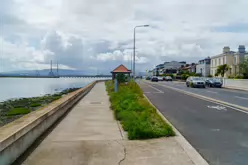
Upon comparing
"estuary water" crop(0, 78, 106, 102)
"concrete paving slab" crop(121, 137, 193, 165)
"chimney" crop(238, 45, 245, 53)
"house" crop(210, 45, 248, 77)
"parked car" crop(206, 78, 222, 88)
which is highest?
"chimney" crop(238, 45, 245, 53)

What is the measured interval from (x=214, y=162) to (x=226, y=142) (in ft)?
6.66

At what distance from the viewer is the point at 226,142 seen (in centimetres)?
809

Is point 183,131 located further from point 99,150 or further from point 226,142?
point 99,150

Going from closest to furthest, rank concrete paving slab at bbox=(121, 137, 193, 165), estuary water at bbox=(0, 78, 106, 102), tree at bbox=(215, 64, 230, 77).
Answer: concrete paving slab at bbox=(121, 137, 193, 165) < estuary water at bbox=(0, 78, 106, 102) < tree at bbox=(215, 64, 230, 77)

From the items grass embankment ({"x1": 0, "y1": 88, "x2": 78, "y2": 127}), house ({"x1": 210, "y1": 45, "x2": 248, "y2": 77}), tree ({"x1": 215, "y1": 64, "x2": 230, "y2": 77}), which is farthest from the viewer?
tree ({"x1": 215, "y1": 64, "x2": 230, "y2": 77})

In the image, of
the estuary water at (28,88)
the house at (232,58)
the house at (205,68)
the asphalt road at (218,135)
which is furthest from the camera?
the house at (205,68)

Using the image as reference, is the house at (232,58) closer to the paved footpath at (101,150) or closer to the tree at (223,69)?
the tree at (223,69)

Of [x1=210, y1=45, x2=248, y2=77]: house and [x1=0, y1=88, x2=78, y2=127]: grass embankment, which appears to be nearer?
[x1=0, y1=88, x2=78, y2=127]: grass embankment

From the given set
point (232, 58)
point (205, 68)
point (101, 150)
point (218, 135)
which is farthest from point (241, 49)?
point (101, 150)

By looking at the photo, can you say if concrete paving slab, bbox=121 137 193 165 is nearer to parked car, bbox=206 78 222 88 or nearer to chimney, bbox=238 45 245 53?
parked car, bbox=206 78 222 88

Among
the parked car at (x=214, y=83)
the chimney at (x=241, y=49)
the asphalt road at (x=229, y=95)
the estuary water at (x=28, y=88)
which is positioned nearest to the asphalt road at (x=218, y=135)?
the asphalt road at (x=229, y=95)

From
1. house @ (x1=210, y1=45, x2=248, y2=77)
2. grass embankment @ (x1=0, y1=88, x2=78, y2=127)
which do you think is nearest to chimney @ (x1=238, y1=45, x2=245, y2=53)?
house @ (x1=210, y1=45, x2=248, y2=77)

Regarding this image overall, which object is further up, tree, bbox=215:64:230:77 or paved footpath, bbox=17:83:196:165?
tree, bbox=215:64:230:77

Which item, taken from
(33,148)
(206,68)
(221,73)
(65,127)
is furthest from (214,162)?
(206,68)
